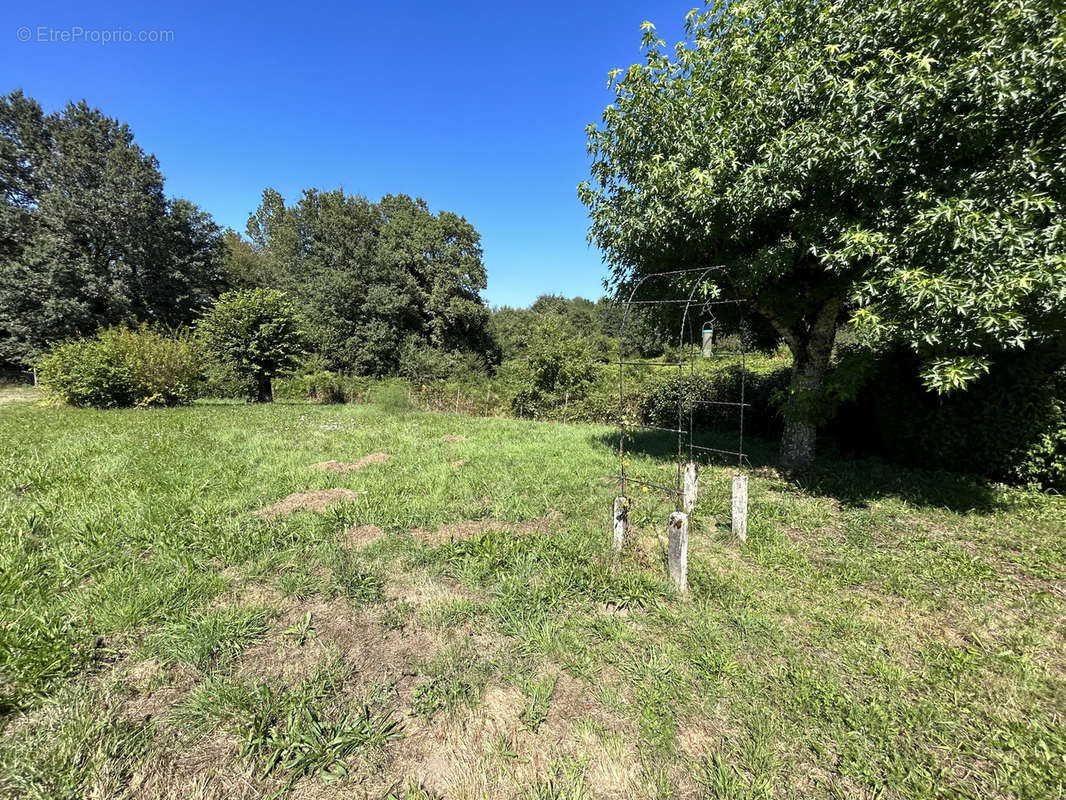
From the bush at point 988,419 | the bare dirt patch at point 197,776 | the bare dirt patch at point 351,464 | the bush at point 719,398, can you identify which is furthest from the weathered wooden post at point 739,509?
the bare dirt patch at point 351,464

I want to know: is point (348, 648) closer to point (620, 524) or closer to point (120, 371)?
point (620, 524)

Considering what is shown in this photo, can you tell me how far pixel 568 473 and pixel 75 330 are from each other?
23.7 meters

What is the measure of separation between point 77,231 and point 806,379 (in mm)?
27263

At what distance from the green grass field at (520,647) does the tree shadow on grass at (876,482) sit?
65mm

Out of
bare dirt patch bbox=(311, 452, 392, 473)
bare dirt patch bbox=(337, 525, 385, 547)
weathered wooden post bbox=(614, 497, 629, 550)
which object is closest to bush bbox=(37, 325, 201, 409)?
bare dirt patch bbox=(311, 452, 392, 473)

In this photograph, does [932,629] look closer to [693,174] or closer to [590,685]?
[590,685]

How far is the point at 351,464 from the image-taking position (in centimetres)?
598

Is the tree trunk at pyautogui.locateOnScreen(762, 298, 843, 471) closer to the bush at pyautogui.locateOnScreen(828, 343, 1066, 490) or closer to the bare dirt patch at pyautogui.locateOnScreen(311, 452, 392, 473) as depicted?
the bush at pyautogui.locateOnScreen(828, 343, 1066, 490)

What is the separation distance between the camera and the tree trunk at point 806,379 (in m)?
5.04

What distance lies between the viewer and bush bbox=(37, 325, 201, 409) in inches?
427

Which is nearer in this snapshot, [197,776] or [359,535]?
[197,776]

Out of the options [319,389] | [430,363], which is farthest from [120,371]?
[430,363]

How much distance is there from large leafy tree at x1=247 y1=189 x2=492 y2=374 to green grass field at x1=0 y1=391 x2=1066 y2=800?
57.2 ft

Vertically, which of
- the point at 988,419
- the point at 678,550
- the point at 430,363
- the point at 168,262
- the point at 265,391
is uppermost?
the point at 168,262
